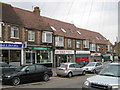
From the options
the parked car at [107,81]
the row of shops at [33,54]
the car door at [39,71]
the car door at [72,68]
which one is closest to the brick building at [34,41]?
the row of shops at [33,54]

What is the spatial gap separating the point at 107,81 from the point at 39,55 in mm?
20704

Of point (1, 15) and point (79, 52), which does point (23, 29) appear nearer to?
point (1, 15)

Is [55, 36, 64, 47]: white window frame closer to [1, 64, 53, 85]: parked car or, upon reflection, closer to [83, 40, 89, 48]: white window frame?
[83, 40, 89, 48]: white window frame

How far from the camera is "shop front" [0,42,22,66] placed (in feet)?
71.2

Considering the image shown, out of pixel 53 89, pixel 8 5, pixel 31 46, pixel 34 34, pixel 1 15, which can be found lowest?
pixel 53 89

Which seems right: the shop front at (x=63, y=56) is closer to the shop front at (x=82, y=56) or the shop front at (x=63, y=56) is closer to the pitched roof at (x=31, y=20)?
the shop front at (x=82, y=56)

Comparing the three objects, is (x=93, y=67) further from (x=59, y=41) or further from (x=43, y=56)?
(x=59, y=41)

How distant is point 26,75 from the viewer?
13266mm

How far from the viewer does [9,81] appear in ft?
40.5

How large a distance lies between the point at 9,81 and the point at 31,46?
12851 mm

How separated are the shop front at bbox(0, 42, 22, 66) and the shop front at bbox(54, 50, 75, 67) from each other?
7.37 meters

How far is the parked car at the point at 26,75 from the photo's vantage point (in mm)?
12459

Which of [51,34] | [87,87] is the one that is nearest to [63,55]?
[51,34]

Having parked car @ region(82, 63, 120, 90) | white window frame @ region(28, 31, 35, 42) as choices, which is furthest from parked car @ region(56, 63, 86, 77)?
A: parked car @ region(82, 63, 120, 90)
